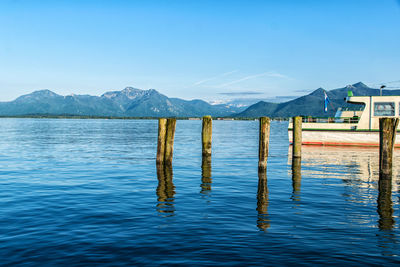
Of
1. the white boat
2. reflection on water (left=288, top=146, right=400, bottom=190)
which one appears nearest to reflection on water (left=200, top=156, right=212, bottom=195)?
reflection on water (left=288, top=146, right=400, bottom=190)

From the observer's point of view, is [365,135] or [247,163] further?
[365,135]

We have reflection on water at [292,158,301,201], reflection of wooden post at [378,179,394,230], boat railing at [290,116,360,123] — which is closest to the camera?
→ reflection of wooden post at [378,179,394,230]

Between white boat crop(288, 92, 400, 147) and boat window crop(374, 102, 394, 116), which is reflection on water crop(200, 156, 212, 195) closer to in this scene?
white boat crop(288, 92, 400, 147)

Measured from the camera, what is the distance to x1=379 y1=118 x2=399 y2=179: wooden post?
16625 mm

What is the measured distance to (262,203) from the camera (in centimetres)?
1241

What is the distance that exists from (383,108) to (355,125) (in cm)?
282

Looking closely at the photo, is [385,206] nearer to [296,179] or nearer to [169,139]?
[296,179]

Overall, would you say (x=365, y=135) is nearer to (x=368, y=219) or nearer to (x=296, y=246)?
(x=368, y=219)

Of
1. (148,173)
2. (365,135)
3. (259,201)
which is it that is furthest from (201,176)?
(365,135)

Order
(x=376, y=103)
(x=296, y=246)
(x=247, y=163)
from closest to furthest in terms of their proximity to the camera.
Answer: (x=296, y=246) → (x=247, y=163) → (x=376, y=103)

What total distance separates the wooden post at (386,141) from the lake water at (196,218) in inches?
27.0

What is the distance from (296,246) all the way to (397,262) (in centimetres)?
199

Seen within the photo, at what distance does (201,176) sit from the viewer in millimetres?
18500

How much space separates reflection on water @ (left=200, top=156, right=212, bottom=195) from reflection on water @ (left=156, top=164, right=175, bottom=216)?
1.33 m
